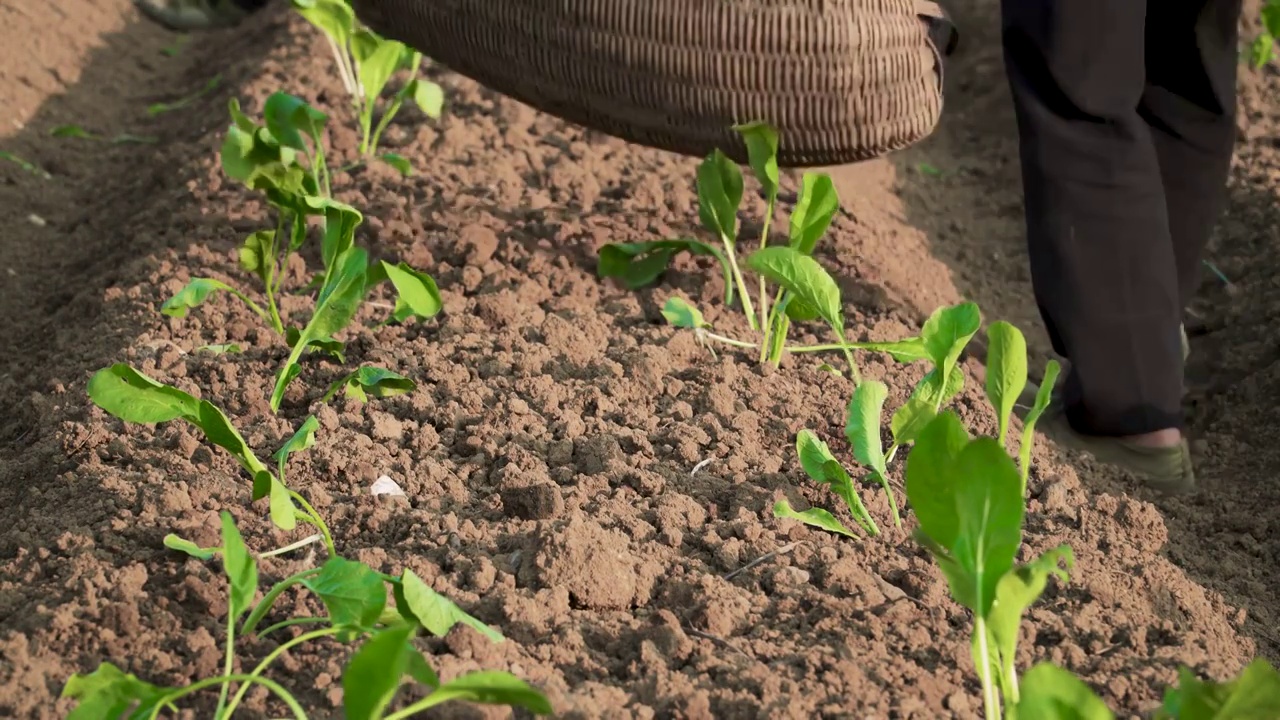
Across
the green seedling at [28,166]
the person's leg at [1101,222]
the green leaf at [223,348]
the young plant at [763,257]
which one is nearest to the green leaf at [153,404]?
the green leaf at [223,348]

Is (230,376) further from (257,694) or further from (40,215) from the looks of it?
(40,215)

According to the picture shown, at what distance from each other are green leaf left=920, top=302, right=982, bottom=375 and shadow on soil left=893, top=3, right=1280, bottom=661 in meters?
0.52

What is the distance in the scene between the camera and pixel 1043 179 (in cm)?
215

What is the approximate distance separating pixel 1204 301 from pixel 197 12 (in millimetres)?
3266

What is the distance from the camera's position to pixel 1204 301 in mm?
3062

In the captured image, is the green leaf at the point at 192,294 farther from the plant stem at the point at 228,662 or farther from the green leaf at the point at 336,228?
the plant stem at the point at 228,662

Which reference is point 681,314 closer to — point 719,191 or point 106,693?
point 719,191

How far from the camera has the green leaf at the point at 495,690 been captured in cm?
119

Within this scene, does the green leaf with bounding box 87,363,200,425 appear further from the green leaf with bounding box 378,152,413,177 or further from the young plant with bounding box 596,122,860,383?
the green leaf with bounding box 378,152,413,177

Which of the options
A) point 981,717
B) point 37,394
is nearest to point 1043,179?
point 981,717

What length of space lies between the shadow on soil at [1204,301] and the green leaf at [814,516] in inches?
22.5

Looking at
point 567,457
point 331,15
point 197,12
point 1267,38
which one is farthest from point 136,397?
point 197,12

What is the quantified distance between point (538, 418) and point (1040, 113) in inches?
33.3

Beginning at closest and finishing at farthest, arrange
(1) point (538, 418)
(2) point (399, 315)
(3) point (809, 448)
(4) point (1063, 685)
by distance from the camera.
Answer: (4) point (1063, 685) < (3) point (809, 448) < (1) point (538, 418) < (2) point (399, 315)
